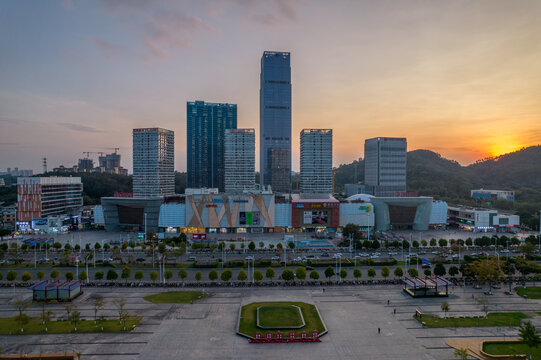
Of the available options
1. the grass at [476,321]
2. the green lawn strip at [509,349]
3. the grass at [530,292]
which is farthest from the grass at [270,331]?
Result: the grass at [530,292]

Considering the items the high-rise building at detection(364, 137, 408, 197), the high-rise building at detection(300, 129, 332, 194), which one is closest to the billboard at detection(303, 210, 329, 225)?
the high-rise building at detection(300, 129, 332, 194)

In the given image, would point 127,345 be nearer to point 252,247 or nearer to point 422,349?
point 422,349

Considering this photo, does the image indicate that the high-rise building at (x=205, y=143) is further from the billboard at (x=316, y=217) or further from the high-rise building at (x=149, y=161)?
the billboard at (x=316, y=217)

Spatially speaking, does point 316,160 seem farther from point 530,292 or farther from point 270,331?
point 270,331

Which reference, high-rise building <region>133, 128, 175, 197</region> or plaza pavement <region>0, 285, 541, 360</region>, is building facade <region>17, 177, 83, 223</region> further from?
plaza pavement <region>0, 285, 541, 360</region>

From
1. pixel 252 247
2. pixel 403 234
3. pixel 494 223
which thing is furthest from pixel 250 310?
pixel 494 223

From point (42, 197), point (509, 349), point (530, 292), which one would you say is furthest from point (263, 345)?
point (42, 197)

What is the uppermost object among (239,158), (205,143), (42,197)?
(205,143)
